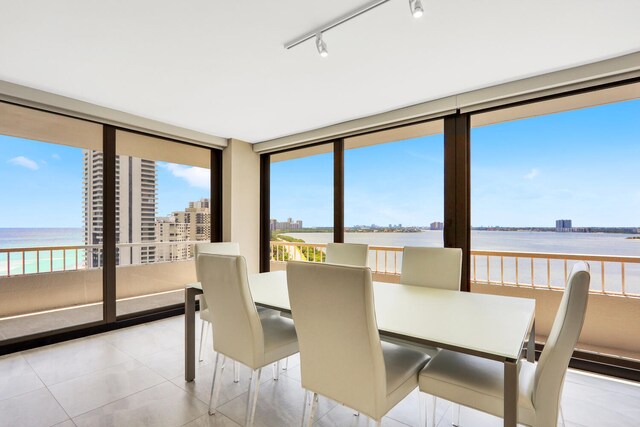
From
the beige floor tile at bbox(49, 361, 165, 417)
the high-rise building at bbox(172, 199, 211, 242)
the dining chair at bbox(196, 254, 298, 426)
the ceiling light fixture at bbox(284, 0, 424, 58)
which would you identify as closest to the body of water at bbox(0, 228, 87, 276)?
the high-rise building at bbox(172, 199, 211, 242)

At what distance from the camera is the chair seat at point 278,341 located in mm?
1788

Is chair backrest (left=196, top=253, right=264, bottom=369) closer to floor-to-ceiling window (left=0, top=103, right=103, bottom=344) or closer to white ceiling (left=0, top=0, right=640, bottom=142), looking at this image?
white ceiling (left=0, top=0, right=640, bottom=142)

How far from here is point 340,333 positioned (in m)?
1.29

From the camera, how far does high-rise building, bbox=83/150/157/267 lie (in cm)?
346

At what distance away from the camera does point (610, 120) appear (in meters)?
3.57

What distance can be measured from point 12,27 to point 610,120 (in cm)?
546

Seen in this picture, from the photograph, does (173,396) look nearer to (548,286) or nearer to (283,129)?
(283,129)

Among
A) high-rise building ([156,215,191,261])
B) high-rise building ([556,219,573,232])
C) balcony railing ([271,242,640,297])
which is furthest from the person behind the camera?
high-rise building ([156,215,191,261])

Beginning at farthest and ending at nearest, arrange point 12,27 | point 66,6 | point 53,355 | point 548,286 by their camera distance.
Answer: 1. point 548,286
2. point 53,355
3. point 12,27
4. point 66,6

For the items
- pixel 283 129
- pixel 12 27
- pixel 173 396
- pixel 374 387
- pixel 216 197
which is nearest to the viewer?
pixel 374 387

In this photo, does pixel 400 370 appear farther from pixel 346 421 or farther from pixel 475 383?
pixel 346 421

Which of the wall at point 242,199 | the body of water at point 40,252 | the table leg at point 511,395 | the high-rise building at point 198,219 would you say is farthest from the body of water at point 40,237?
the table leg at point 511,395

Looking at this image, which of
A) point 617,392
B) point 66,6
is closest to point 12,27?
point 66,6

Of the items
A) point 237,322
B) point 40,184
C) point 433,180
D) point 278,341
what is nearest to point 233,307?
point 237,322
